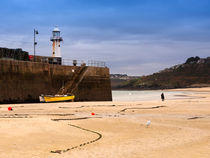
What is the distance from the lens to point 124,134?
10.5 metres

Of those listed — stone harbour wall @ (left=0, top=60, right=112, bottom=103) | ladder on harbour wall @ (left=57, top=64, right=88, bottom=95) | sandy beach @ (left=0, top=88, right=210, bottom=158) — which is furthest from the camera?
ladder on harbour wall @ (left=57, top=64, right=88, bottom=95)

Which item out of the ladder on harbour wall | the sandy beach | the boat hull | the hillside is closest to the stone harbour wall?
the ladder on harbour wall

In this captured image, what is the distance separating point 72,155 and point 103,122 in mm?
6341

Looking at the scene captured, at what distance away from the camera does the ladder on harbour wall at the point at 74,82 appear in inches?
1210

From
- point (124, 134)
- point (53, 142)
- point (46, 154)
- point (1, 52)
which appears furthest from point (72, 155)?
point (1, 52)

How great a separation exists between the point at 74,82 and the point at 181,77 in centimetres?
12102

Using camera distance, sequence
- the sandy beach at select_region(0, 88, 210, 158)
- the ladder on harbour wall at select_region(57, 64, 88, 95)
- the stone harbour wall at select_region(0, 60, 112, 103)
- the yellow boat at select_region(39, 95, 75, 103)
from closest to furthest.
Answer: the sandy beach at select_region(0, 88, 210, 158) → the stone harbour wall at select_region(0, 60, 112, 103) → the yellow boat at select_region(39, 95, 75, 103) → the ladder on harbour wall at select_region(57, 64, 88, 95)

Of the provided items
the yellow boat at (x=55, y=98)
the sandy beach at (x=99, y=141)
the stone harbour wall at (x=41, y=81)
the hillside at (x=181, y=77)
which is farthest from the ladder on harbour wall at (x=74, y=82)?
the hillside at (x=181, y=77)

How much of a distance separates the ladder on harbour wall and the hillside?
101 m

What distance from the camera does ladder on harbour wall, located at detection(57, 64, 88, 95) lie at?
101ft

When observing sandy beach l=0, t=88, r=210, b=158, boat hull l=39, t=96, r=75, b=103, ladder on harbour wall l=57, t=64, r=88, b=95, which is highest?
ladder on harbour wall l=57, t=64, r=88, b=95

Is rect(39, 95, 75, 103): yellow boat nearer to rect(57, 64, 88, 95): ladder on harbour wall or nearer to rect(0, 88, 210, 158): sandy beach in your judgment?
rect(57, 64, 88, 95): ladder on harbour wall

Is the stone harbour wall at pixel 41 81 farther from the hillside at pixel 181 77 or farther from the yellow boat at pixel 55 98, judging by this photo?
the hillside at pixel 181 77

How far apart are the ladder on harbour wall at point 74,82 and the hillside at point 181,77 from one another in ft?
331
